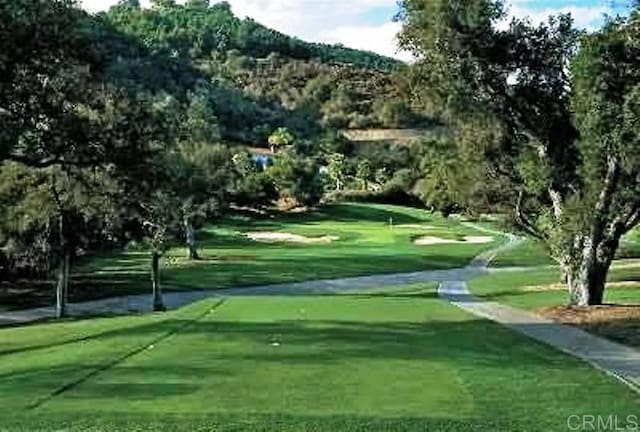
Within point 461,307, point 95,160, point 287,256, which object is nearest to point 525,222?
point 461,307

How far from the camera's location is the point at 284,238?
78688mm

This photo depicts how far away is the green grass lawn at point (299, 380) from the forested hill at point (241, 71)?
96.9 metres

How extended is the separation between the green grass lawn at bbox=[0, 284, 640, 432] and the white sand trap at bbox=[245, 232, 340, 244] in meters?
53.7

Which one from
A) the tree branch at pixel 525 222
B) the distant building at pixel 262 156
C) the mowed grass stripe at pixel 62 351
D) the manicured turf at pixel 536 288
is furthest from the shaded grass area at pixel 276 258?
the tree branch at pixel 525 222

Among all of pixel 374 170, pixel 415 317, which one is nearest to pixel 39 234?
pixel 415 317

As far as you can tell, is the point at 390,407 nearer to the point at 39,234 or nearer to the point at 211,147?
the point at 39,234

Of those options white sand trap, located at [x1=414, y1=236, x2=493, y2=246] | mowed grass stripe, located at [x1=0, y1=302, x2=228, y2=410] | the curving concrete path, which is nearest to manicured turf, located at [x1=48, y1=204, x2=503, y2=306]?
white sand trap, located at [x1=414, y1=236, x2=493, y2=246]

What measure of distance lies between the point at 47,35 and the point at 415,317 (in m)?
12.1

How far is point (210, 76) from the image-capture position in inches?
6107

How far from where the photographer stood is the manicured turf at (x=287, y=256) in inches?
1946

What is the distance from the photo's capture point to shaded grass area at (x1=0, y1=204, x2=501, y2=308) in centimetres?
4753

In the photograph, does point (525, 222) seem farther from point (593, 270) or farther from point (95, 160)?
point (95, 160)

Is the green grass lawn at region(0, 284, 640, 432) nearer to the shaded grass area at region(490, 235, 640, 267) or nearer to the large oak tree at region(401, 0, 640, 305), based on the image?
the large oak tree at region(401, 0, 640, 305)

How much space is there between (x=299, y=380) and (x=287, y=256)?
49545mm
